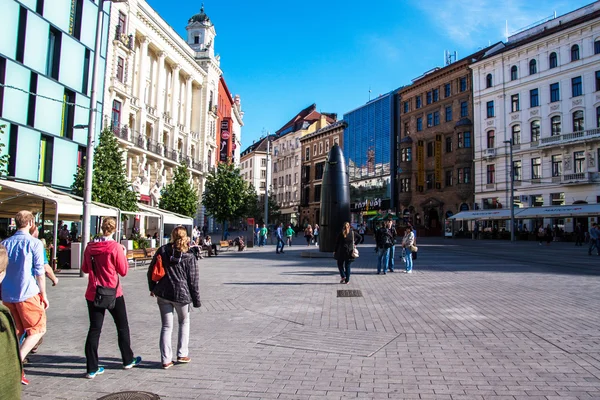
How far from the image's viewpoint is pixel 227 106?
230 feet

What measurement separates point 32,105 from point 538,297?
25.8 meters

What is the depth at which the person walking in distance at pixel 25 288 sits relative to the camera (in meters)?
4.70

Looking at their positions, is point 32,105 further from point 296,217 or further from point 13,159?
point 296,217

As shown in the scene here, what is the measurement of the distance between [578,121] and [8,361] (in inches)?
1855

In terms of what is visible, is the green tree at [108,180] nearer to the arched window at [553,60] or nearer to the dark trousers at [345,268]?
the dark trousers at [345,268]

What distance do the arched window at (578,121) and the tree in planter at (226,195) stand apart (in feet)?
97.8

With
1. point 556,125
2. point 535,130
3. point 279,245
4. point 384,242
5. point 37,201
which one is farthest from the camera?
point 535,130

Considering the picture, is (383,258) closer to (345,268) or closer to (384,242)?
(384,242)

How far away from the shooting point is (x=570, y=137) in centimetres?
4075

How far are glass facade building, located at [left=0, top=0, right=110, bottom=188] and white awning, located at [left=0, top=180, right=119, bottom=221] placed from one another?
15.9 feet

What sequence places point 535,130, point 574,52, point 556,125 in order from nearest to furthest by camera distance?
point 574,52, point 556,125, point 535,130

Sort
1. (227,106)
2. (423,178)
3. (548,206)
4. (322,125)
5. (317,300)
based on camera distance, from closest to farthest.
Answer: (317,300) < (548,206) < (423,178) < (227,106) < (322,125)

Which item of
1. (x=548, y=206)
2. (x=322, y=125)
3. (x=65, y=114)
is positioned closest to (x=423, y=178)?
(x=548, y=206)

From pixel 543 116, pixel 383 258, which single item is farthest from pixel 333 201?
pixel 543 116
